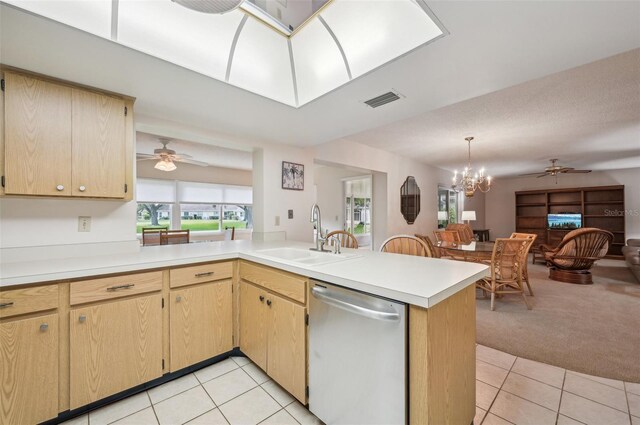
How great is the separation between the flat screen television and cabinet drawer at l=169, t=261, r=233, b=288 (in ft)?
31.9

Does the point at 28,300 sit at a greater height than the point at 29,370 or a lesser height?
greater

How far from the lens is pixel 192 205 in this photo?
6324mm

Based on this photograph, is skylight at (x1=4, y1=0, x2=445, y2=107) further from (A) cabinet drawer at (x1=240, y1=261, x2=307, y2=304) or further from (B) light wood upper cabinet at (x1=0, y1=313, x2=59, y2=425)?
(B) light wood upper cabinet at (x1=0, y1=313, x2=59, y2=425)

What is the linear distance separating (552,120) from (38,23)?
16.1 ft

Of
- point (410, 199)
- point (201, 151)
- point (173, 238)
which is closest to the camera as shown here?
point (173, 238)

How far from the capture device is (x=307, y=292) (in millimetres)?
1454

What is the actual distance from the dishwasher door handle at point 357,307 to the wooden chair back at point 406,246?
1.09 meters

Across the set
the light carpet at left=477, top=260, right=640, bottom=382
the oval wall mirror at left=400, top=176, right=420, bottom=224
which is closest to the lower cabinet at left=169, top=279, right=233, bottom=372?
the light carpet at left=477, top=260, right=640, bottom=382

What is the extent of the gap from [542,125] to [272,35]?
12.6ft

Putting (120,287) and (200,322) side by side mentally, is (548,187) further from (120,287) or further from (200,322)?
(120,287)

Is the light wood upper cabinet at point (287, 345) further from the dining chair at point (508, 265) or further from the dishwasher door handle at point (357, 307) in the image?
the dining chair at point (508, 265)

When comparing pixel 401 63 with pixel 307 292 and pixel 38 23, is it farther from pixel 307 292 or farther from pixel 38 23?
pixel 38 23

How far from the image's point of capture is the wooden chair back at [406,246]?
214 cm

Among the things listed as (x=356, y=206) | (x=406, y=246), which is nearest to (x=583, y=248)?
(x=406, y=246)
